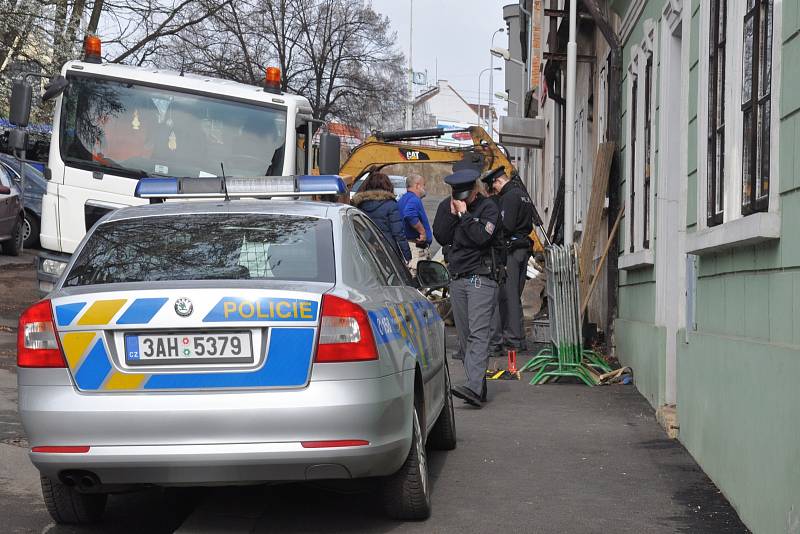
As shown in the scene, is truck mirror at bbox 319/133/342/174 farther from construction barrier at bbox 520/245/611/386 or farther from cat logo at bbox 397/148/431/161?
cat logo at bbox 397/148/431/161

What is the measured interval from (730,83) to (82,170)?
275 inches

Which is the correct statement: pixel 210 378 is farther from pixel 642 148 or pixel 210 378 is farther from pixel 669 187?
pixel 642 148

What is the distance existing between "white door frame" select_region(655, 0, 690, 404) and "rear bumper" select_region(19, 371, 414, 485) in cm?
439

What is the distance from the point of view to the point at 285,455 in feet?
16.3

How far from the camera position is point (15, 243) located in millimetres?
21969

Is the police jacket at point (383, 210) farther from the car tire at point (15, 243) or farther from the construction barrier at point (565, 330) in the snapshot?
the car tire at point (15, 243)

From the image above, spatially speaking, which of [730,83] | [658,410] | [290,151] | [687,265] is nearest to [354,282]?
[730,83]

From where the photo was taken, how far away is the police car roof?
5883 millimetres

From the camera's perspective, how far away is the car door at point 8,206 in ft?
68.6

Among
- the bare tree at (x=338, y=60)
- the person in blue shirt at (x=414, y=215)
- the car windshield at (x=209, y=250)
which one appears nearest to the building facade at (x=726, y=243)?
the car windshield at (x=209, y=250)

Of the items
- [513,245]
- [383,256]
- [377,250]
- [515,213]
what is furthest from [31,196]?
[377,250]

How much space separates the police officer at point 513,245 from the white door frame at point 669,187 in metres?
4.02

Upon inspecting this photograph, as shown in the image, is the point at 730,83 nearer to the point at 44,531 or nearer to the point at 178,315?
the point at 178,315

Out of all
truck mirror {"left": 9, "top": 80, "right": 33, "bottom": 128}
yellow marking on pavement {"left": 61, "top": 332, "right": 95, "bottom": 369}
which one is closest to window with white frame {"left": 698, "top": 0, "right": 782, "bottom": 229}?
yellow marking on pavement {"left": 61, "top": 332, "right": 95, "bottom": 369}
